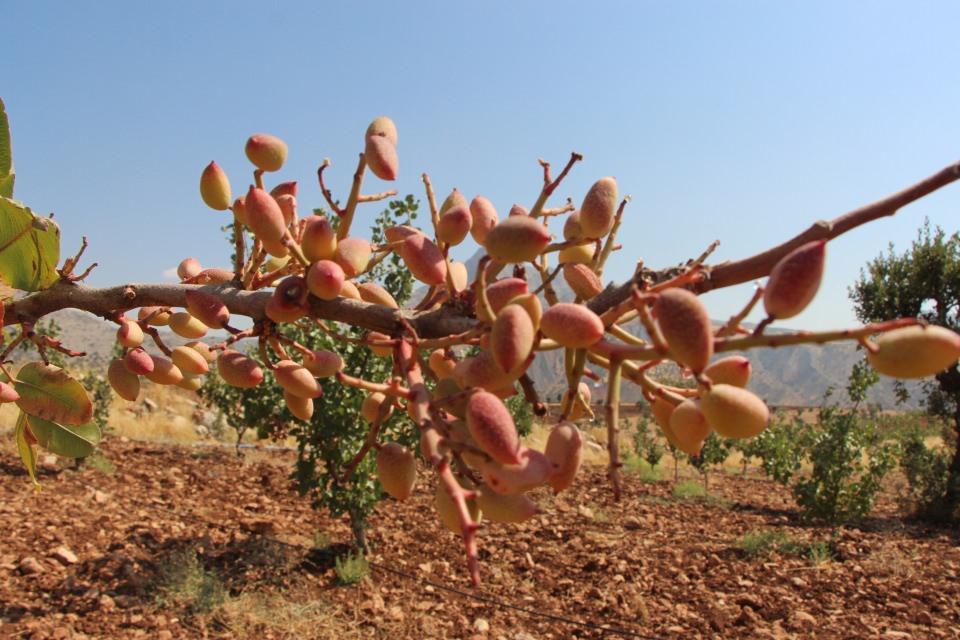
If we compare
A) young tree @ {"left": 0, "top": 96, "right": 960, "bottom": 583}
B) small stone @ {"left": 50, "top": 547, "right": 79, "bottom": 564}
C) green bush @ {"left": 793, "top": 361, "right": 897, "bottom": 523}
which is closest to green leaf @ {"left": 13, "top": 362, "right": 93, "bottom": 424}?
young tree @ {"left": 0, "top": 96, "right": 960, "bottom": 583}

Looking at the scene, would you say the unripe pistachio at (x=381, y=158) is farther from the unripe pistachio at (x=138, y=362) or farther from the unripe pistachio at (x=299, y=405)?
the unripe pistachio at (x=138, y=362)

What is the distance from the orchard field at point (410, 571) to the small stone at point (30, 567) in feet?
0.05

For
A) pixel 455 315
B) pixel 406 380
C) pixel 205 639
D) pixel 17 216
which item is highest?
pixel 17 216

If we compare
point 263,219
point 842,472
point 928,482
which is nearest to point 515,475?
point 263,219

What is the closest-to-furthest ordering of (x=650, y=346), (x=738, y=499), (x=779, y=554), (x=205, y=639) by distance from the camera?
(x=650, y=346) → (x=205, y=639) → (x=779, y=554) → (x=738, y=499)

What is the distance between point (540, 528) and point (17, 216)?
7.24 metres

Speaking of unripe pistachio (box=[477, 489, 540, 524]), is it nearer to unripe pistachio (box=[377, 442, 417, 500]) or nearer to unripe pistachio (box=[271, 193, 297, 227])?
unripe pistachio (box=[377, 442, 417, 500])

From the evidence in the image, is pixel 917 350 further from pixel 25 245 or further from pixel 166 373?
pixel 25 245

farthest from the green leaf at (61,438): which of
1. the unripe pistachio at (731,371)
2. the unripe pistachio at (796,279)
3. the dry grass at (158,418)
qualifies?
the dry grass at (158,418)

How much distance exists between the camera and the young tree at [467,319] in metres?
0.59

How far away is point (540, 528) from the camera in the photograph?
785 centimetres

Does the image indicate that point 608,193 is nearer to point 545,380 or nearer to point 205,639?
point 205,639

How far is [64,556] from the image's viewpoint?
18.4 ft

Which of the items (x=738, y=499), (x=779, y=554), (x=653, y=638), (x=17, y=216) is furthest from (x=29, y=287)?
(x=738, y=499)
